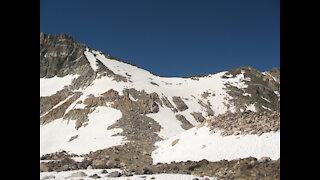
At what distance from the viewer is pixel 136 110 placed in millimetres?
63875

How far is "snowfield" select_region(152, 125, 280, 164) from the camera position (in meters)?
23.2

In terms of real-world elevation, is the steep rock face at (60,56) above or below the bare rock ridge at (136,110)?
above

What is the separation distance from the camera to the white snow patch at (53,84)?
83344 millimetres

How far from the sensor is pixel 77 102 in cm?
6894

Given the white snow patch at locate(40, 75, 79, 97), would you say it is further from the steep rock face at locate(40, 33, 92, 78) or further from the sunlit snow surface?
the steep rock face at locate(40, 33, 92, 78)

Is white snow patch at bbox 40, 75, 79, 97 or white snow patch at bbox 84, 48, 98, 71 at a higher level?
white snow patch at bbox 84, 48, 98, 71

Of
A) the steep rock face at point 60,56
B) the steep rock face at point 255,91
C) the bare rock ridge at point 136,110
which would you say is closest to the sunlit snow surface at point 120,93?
the bare rock ridge at point 136,110

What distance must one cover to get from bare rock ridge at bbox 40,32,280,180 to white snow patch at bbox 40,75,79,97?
1.68ft

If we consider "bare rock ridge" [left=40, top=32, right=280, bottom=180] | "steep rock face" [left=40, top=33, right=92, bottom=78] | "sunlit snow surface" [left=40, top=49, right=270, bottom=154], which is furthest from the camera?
"steep rock face" [left=40, top=33, right=92, bottom=78]

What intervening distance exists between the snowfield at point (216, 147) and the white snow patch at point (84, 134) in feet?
57.7

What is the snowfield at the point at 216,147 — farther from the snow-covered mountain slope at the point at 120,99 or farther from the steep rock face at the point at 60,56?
the steep rock face at the point at 60,56

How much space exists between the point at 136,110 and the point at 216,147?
3902 cm

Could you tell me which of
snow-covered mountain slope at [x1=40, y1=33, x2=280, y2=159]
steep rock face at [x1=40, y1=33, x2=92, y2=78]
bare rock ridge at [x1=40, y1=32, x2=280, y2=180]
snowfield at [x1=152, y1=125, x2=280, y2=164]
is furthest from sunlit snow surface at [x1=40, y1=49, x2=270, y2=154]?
snowfield at [x1=152, y1=125, x2=280, y2=164]
